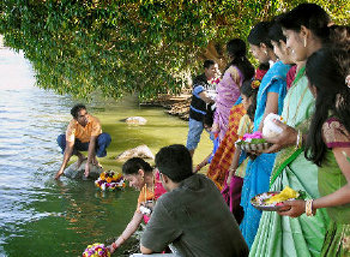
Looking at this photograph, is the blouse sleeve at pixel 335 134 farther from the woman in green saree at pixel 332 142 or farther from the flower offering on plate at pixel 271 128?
the flower offering on plate at pixel 271 128

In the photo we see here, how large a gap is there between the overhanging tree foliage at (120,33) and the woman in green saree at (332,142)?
444 cm

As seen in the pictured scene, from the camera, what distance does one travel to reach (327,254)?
2.08m

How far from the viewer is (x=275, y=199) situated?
2.12 m

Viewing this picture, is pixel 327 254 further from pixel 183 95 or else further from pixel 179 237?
pixel 183 95

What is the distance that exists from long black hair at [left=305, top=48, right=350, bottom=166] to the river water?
3.03m

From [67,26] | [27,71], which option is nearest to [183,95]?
[67,26]

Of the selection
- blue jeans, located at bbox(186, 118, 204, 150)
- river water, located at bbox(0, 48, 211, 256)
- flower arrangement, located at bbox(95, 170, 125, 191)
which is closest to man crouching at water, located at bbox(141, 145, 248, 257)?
river water, located at bbox(0, 48, 211, 256)

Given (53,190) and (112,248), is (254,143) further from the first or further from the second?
(53,190)

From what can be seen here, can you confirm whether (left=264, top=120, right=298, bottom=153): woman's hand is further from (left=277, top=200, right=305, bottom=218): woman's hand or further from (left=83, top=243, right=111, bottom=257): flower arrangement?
(left=83, top=243, right=111, bottom=257): flower arrangement

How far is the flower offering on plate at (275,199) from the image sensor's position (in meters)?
2.06

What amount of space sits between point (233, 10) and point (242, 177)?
14.4ft

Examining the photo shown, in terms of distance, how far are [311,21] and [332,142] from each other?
33.6 inches

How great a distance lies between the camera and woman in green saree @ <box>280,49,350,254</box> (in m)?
1.92

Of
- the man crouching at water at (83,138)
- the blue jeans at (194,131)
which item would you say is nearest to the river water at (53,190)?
the man crouching at water at (83,138)
